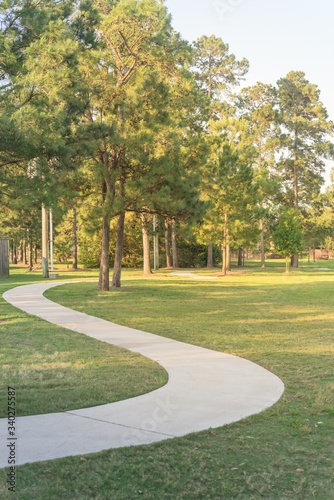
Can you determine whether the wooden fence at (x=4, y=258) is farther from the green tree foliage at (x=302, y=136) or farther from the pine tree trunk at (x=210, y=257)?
the green tree foliage at (x=302, y=136)

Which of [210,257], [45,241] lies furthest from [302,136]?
[45,241]

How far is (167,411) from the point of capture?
5195mm

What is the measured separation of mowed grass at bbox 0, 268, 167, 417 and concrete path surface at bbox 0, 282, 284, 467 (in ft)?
0.77

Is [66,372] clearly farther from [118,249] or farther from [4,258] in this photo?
[4,258]

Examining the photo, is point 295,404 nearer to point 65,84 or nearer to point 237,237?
point 65,84

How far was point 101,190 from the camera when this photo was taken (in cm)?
1961

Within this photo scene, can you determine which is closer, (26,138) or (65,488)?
(65,488)

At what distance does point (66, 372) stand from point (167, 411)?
2178 millimetres

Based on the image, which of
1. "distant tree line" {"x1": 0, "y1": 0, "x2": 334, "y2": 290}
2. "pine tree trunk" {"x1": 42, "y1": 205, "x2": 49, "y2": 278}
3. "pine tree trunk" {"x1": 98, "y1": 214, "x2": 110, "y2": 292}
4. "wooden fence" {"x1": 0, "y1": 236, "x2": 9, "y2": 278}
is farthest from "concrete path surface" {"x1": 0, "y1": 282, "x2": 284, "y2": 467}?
"wooden fence" {"x1": 0, "y1": 236, "x2": 9, "y2": 278}

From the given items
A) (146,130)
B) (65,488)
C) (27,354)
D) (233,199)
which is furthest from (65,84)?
(233,199)

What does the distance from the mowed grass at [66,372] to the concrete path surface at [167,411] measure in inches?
9.2

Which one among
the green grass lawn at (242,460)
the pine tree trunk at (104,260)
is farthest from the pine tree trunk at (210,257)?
the green grass lawn at (242,460)

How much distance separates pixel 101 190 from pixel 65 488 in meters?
16.6

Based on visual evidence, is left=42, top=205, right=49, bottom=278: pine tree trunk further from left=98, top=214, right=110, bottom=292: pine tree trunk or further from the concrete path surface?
the concrete path surface
